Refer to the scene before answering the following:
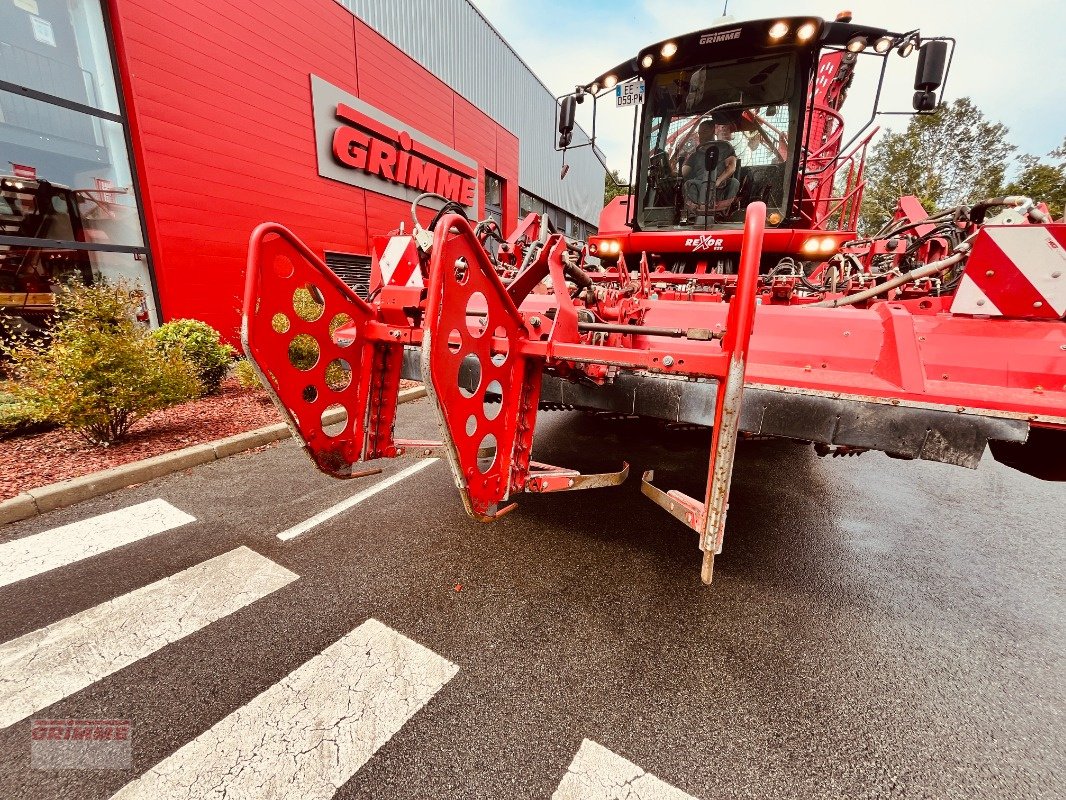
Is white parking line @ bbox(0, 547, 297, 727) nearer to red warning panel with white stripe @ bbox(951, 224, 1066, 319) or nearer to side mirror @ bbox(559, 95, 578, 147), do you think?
red warning panel with white stripe @ bbox(951, 224, 1066, 319)

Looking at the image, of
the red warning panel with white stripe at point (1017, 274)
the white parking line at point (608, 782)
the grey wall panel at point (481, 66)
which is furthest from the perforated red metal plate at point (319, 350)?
the grey wall panel at point (481, 66)

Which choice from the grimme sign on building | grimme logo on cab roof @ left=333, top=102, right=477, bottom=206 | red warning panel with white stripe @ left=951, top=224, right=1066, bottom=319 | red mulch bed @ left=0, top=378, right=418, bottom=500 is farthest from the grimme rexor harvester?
grimme logo on cab roof @ left=333, top=102, right=477, bottom=206

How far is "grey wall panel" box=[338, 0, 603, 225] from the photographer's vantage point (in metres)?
10.4

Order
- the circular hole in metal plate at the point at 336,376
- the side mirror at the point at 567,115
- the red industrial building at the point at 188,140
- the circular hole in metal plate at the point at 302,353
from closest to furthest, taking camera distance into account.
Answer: the circular hole in metal plate at the point at 336,376 < the side mirror at the point at 567,115 < the circular hole in metal plate at the point at 302,353 < the red industrial building at the point at 188,140

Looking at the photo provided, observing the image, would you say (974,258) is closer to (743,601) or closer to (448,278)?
(743,601)

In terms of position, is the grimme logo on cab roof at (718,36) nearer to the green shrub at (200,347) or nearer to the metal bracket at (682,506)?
the metal bracket at (682,506)

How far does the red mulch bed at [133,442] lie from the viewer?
334cm

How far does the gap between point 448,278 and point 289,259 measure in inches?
46.0

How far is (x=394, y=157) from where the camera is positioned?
10062mm

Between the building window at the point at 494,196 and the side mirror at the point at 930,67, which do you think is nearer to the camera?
the side mirror at the point at 930,67

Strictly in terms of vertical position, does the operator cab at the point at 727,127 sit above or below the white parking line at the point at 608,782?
above

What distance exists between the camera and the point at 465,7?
1298 cm

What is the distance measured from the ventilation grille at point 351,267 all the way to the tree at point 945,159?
104 ft

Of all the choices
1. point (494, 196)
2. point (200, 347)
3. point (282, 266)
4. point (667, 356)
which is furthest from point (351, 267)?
point (667, 356)
